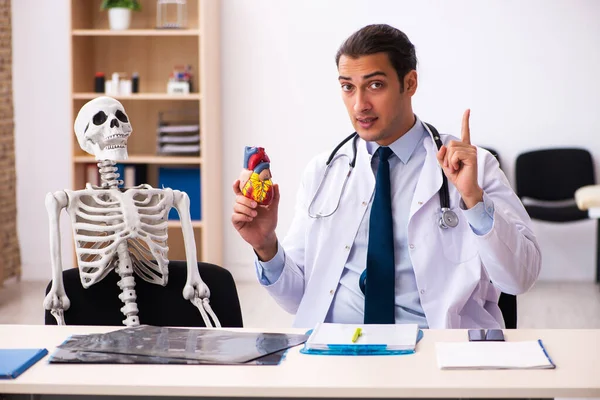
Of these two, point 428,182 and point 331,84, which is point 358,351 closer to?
point 428,182

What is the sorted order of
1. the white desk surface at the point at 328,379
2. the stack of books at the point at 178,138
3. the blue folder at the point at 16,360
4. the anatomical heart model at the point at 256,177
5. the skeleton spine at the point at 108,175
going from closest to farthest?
the white desk surface at the point at 328,379 → the blue folder at the point at 16,360 → the anatomical heart model at the point at 256,177 → the skeleton spine at the point at 108,175 → the stack of books at the point at 178,138

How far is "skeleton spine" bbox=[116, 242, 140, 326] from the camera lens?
2.11 m

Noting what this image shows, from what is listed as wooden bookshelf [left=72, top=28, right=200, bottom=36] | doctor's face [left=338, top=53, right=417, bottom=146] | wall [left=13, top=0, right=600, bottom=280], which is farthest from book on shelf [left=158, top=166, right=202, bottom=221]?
doctor's face [left=338, top=53, right=417, bottom=146]

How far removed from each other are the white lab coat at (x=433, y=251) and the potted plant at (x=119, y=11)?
315 cm

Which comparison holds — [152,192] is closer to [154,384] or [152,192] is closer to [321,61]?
[154,384]

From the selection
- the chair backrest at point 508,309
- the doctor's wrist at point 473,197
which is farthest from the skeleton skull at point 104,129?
the chair backrest at point 508,309

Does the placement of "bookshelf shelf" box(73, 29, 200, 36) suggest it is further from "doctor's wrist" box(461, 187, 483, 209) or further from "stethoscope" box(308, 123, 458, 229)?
"doctor's wrist" box(461, 187, 483, 209)

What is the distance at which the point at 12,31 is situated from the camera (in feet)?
17.9

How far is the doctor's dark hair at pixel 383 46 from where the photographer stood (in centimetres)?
220

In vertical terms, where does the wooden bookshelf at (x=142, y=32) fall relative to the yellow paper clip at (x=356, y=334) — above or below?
above

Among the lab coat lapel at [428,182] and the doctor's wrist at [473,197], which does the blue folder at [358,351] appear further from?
the lab coat lapel at [428,182]

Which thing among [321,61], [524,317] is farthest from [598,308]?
[321,61]

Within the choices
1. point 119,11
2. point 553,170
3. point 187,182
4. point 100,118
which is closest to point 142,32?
point 119,11

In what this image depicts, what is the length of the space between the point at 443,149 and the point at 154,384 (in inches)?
34.9
